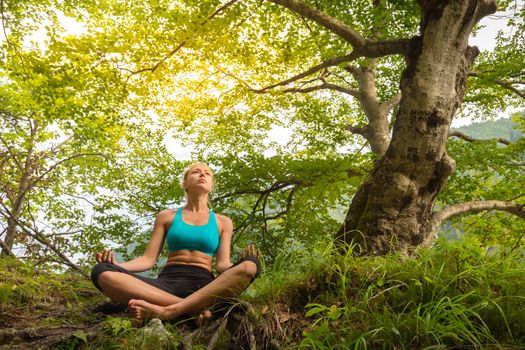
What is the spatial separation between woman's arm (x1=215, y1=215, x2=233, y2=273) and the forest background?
719mm

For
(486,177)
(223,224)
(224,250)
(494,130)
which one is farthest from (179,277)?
(494,130)

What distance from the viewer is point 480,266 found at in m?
2.18

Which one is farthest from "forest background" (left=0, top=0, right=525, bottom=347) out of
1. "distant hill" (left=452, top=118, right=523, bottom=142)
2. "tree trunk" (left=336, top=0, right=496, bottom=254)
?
"distant hill" (left=452, top=118, right=523, bottom=142)

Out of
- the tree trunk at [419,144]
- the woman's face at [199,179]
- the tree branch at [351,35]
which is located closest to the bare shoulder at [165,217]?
the woman's face at [199,179]

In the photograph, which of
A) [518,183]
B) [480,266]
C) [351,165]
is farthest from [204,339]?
[518,183]

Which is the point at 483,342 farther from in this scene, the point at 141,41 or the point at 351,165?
the point at 141,41

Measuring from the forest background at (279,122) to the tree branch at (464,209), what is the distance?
3 centimetres

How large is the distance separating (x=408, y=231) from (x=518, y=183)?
6.20m

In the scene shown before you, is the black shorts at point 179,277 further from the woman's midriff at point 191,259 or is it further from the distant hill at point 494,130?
the distant hill at point 494,130

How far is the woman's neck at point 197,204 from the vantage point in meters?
3.87

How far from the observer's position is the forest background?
4191 millimetres

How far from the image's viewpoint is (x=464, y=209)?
502 cm

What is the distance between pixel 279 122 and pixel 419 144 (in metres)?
7.83

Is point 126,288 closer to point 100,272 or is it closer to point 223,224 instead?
point 100,272
